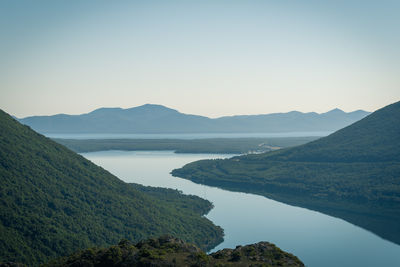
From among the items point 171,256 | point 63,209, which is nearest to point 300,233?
point 63,209

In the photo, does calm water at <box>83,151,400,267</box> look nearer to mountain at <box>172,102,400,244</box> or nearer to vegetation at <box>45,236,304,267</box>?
mountain at <box>172,102,400,244</box>

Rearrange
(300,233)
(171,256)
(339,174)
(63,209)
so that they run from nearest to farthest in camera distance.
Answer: (171,256) < (63,209) < (300,233) < (339,174)

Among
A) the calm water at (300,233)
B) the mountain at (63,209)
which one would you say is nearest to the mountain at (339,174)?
the calm water at (300,233)

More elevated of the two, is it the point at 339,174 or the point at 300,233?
the point at 339,174

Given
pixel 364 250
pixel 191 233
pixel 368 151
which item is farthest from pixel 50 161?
pixel 368 151

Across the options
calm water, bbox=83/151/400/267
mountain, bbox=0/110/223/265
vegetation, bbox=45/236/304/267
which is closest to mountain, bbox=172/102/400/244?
calm water, bbox=83/151/400/267

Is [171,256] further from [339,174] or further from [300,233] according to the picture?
[339,174]

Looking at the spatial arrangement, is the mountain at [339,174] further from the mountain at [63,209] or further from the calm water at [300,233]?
the mountain at [63,209]
